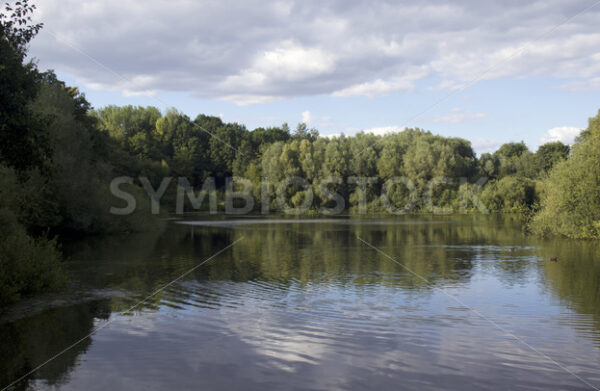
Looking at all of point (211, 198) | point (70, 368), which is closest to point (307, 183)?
point (211, 198)

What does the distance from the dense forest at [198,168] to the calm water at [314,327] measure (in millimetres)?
3012

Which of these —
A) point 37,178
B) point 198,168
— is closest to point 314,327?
point 37,178

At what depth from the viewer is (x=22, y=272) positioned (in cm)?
1308

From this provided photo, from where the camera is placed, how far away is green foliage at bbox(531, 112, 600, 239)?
30.3 metres

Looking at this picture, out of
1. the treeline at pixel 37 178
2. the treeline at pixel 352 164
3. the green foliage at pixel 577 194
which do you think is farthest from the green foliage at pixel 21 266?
the treeline at pixel 352 164

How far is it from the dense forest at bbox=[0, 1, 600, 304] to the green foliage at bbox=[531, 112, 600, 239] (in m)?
0.07

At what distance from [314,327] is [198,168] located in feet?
283

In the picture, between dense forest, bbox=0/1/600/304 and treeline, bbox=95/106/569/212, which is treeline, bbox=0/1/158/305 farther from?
treeline, bbox=95/106/569/212

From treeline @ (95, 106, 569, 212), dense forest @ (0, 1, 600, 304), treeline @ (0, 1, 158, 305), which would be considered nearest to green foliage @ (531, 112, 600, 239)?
dense forest @ (0, 1, 600, 304)

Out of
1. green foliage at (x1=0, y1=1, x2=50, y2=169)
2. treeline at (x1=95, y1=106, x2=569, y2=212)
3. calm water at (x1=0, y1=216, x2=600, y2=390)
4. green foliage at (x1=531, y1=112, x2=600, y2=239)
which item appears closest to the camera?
calm water at (x1=0, y1=216, x2=600, y2=390)

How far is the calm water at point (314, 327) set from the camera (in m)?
7.85

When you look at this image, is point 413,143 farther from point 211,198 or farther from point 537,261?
point 537,261

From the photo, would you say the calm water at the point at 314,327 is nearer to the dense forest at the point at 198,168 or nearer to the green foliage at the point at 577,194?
the dense forest at the point at 198,168

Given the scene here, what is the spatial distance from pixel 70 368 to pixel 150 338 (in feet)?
5.95
